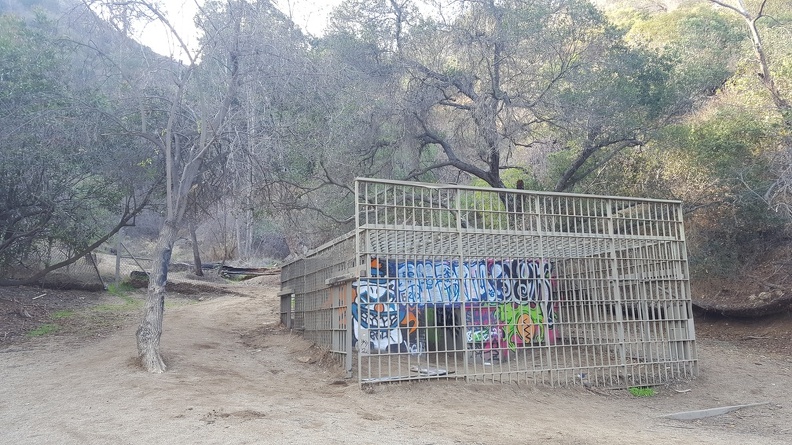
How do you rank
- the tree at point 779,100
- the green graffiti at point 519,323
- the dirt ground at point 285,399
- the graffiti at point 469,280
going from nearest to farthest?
the dirt ground at point 285,399 → the graffiti at point 469,280 → the green graffiti at point 519,323 → the tree at point 779,100

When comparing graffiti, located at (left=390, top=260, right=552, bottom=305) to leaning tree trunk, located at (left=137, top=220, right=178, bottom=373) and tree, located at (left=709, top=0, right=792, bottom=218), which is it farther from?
tree, located at (left=709, top=0, right=792, bottom=218)

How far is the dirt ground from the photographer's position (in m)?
6.58

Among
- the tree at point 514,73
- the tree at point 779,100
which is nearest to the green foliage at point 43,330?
the tree at point 514,73

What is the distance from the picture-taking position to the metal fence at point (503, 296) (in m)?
9.30

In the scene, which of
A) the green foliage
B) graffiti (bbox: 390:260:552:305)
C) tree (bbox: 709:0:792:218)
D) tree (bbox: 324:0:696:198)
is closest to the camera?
graffiti (bbox: 390:260:552:305)

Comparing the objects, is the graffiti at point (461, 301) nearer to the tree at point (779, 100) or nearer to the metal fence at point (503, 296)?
the metal fence at point (503, 296)

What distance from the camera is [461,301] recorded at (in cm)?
955

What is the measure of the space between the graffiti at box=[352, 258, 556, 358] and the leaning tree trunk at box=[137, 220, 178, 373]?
3.12m

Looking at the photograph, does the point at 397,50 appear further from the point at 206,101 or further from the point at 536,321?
the point at 536,321

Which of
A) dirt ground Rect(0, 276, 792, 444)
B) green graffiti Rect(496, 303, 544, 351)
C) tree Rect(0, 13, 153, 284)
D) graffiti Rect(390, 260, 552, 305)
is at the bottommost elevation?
dirt ground Rect(0, 276, 792, 444)

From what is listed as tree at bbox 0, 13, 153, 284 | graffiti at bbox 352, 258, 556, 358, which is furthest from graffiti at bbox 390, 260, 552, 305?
tree at bbox 0, 13, 153, 284

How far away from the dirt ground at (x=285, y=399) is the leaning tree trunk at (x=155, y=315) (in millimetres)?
296

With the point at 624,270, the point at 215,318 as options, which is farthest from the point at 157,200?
the point at 624,270

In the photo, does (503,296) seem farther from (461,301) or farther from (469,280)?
(461,301)
